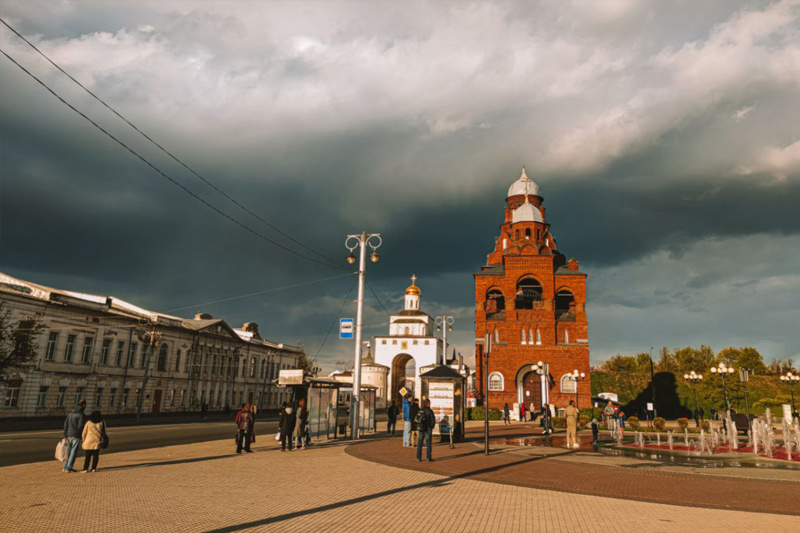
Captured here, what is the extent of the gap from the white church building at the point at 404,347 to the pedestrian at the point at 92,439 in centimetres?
6965

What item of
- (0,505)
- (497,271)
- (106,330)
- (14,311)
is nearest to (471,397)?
(497,271)

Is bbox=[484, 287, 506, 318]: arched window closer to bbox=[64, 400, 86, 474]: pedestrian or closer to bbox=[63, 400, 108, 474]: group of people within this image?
bbox=[63, 400, 108, 474]: group of people

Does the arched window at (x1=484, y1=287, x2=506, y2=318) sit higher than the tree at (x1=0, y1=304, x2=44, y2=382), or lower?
higher

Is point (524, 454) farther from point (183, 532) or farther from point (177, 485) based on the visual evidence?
point (183, 532)

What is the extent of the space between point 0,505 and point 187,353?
48983mm

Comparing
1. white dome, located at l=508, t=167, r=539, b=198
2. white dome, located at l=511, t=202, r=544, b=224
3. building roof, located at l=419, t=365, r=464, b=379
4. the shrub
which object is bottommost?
the shrub

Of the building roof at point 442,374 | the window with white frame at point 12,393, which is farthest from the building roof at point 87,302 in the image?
the building roof at point 442,374

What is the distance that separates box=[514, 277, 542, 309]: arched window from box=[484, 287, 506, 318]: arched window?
1.87 m

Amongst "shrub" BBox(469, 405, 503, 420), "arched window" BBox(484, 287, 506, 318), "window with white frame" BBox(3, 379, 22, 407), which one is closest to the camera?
"window with white frame" BBox(3, 379, 22, 407)

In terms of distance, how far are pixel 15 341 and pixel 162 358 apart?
18.3m

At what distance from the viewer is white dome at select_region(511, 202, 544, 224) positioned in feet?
216

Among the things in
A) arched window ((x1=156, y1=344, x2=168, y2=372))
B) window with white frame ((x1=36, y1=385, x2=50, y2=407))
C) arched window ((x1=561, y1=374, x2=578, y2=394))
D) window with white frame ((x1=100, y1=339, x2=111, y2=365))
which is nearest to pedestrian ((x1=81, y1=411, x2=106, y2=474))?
window with white frame ((x1=36, y1=385, x2=50, y2=407))

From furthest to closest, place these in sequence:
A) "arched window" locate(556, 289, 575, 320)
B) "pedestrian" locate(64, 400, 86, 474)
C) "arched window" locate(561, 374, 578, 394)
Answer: "arched window" locate(556, 289, 575, 320) → "arched window" locate(561, 374, 578, 394) → "pedestrian" locate(64, 400, 86, 474)

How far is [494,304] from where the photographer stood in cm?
5853
